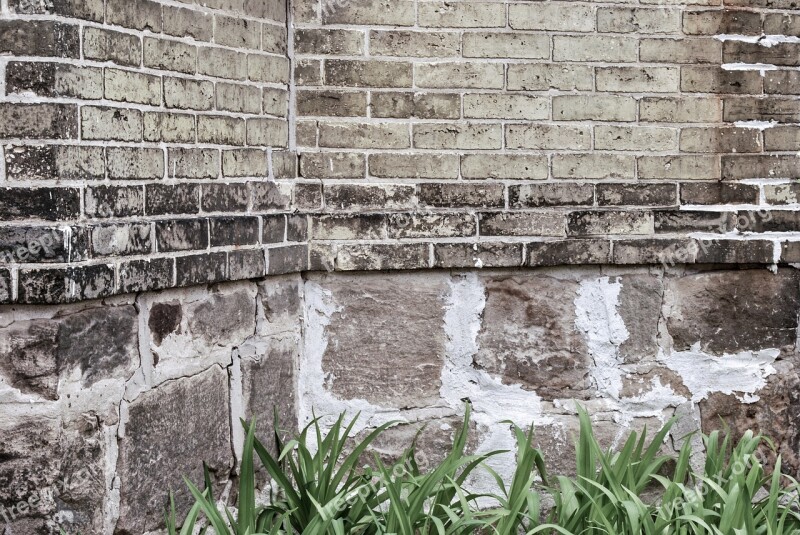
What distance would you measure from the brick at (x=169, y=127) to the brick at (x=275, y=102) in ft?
1.24

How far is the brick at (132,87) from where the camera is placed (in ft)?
8.11

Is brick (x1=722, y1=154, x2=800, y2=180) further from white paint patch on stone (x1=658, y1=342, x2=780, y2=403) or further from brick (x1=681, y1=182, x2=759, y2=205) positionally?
white paint patch on stone (x1=658, y1=342, x2=780, y2=403)

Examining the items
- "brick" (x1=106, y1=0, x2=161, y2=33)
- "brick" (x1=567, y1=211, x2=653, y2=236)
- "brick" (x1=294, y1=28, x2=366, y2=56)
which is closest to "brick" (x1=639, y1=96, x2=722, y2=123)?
"brick" (x1=567, y1=211, x2=653, y2=236)

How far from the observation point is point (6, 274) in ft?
7.50

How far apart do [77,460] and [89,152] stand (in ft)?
2.50

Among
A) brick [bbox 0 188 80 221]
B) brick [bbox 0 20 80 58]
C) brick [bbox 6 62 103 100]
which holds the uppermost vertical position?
brick [bbox 0 20 80 58]

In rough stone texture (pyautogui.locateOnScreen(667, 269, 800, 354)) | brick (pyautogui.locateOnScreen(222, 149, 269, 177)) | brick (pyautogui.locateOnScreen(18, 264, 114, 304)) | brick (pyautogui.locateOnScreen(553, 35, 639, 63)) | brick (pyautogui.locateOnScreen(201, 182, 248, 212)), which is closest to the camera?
brick (pyautogui.locateOnScreen(18, 264, 114, 304))

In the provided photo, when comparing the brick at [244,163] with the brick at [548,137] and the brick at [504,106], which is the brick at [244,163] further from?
the brick at [548,137]

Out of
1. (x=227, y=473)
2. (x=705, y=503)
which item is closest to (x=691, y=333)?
(x=705, y=503)

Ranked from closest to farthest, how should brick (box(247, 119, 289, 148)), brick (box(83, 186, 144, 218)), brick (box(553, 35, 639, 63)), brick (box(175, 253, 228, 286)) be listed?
1. brick (box(83, 186, 144, 218))
2. brick (box(175, 253, 228, 286))
3. brick (box(247, 119, 289, 148))
4. brick (box(553, 35, 639, 63))

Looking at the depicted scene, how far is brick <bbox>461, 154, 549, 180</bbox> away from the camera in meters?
3.25

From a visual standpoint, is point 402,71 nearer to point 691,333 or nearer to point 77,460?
point 691,333

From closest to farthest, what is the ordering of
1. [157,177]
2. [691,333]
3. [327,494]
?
[157,177] → [327,494] → [691,333]

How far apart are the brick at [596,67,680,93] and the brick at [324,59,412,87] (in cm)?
66
